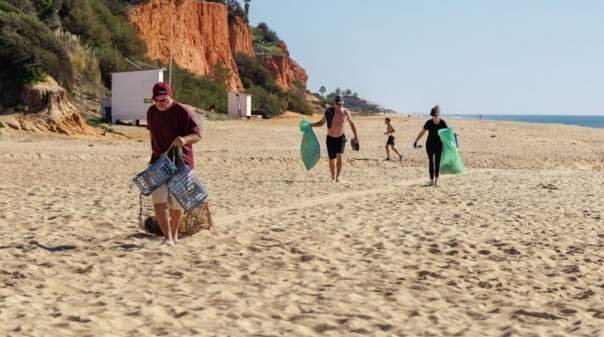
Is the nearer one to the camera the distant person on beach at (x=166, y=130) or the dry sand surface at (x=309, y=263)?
the dry sand surface at (x=309, y=263)

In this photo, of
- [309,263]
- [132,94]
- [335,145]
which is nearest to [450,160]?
[335,145]

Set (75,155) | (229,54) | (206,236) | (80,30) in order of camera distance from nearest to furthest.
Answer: (206,236) < (75,155) < (80,30) < (229,54)

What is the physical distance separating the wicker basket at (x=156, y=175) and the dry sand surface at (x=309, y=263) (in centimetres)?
58

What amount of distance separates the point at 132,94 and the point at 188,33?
102 feet

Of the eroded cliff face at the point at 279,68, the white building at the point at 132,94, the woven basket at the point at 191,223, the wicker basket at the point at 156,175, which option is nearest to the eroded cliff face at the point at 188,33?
the eroded cliff face at the point at 279,68

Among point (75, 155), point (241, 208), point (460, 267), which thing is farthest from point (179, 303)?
point (75, 155)

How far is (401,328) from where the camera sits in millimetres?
4070

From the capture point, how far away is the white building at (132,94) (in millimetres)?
27562

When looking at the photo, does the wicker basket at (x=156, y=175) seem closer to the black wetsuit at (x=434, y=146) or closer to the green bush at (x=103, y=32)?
the black wetsuit at (x=434, y=146)

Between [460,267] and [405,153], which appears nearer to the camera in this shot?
[460,267]

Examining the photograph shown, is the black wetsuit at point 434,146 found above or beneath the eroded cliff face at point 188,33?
beneath

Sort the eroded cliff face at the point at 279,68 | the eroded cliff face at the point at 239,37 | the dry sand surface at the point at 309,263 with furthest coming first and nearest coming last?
the eroded cliff face at the point at 279,68 → the eroded cliff face at the point at 239,37 → the dry sand surface at the point at 309,263

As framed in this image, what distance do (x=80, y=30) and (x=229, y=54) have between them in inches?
1084

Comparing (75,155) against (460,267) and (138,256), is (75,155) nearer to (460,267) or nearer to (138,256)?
(138,256)
